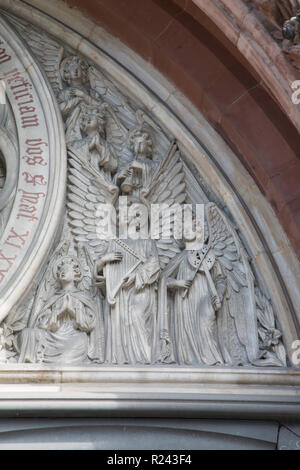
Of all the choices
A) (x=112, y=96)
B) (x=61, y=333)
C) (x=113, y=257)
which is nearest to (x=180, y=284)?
(x=113, y=257)

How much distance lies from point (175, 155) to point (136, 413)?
7.94 ft

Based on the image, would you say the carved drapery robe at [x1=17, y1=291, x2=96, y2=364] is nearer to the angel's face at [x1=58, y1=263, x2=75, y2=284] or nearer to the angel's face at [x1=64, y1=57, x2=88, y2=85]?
the angel's face at [x1=58, y1=263, x2=75, y2=284]

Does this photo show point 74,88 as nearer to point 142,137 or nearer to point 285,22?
point 142,137

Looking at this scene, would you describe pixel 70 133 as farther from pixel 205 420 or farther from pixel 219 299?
pixel 205 420

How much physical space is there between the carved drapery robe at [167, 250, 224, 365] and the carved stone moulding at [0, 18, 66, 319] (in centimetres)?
110

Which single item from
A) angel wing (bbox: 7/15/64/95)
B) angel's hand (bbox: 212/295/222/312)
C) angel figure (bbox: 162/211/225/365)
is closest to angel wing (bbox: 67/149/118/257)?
angel figure (bbox: 162/211/225/365)

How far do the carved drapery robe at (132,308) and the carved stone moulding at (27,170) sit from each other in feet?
2.00

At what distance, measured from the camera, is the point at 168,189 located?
8.03 meters

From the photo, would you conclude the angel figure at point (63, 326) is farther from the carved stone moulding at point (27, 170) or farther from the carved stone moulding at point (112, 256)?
the carved stone moulding at point (27, 170)

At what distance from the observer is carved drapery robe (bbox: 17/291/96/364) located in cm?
708

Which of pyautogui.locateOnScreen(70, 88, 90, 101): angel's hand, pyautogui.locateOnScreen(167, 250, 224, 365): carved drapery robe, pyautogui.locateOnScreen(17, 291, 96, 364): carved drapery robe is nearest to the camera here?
pyautogui.locateOnScreen(17, 291, 96, 364): carved drapery robe
